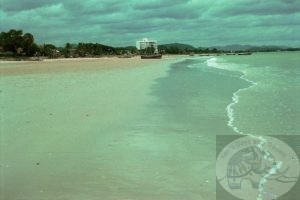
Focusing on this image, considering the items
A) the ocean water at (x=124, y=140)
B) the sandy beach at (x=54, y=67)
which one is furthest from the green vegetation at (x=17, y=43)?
the ocean water at (x=124, y=140)

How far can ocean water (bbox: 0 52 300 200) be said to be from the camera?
270 inches

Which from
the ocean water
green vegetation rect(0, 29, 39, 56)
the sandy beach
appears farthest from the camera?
green vegetation rect(0, 29, 39, 56)

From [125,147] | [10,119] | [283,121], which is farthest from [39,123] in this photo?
[283,121]

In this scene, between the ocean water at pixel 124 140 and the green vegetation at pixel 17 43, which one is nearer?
the ocean water at pixel 124 140

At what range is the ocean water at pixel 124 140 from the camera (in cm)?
686

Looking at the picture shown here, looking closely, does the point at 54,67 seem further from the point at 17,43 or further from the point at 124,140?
the point at 17,43

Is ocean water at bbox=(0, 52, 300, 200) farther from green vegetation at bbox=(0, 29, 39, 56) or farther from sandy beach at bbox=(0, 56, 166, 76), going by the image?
green vegetation at bbox=(0, 29, 39, 56)

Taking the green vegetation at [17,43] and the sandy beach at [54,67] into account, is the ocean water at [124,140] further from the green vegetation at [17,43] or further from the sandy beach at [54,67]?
the green vegetation at [17,43]

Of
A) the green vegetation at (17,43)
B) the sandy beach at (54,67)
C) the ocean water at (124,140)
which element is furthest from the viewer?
the green vegetation at (17,43)

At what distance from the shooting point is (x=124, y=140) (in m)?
10.4

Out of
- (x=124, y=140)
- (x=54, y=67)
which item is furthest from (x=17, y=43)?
(x=124, y=140)

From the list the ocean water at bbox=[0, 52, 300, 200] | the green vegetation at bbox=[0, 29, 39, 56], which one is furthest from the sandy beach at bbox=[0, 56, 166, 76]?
the green vegetation at bbox=[0, 29, 39, 56]

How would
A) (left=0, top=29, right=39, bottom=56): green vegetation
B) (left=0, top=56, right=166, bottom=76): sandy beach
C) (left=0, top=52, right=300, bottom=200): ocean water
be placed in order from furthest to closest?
1. (left=0, top=29, right=39, bottom=56): green vegetation
2. (left=0, top=56, right=166, bottom=76): sandy beach
3. (left=0, top=52, right=300, bottom=200): ocean water

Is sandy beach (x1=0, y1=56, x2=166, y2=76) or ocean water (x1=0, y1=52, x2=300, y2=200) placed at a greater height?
ocean water (x1=0, y1=52, x2=300, y2=200)
